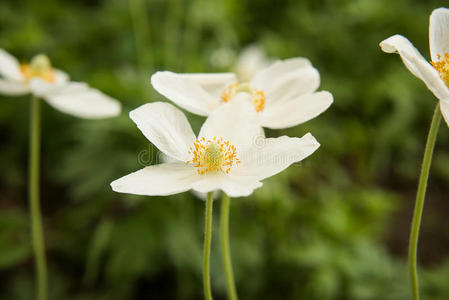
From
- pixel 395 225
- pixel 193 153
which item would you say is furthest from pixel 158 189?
pixel 395 225

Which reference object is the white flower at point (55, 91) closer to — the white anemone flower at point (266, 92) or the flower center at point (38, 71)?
the flower center at point (38, 71)

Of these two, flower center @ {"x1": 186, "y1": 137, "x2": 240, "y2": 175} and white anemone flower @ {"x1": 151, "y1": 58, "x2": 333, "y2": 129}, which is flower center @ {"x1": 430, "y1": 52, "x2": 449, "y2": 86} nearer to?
white anemone flower @ {"x1": 151, "y1": 58, "x2": 333, "y2": 129}

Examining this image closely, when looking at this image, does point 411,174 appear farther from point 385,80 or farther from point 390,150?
Result: point 385,80

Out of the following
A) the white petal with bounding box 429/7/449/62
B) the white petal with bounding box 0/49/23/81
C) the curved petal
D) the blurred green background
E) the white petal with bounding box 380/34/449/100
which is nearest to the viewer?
the white petal with bounding box 380/34/449/100

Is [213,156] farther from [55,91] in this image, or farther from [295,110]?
[55,91]

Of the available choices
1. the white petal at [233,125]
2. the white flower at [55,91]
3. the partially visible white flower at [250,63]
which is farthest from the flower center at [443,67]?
the partially visible white flower at [250,63]

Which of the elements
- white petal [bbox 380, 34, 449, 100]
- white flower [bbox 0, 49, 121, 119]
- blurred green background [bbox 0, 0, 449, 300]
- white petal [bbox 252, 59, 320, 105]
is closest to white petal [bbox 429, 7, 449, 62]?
white petal [bbox 380, 34, 449, 100]
